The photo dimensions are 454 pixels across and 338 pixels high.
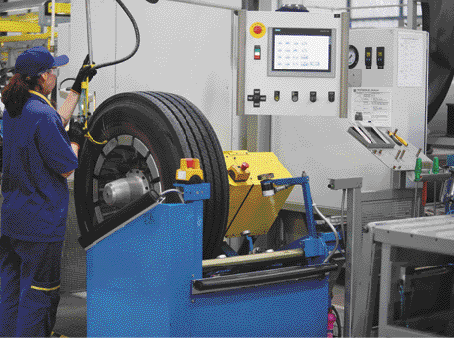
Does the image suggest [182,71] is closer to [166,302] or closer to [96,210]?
[96,210]

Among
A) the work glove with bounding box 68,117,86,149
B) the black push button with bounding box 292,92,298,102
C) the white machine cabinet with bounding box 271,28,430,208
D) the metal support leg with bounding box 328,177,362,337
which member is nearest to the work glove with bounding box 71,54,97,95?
the work glove with bounding box 68,117,86,149

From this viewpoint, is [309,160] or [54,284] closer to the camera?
[54,284]

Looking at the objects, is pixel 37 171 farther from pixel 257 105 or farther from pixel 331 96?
pixel 331 96

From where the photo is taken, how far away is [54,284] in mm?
2965

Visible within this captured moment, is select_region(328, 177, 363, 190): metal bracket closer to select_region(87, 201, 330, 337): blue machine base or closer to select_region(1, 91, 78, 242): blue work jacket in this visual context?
select_region(87, 201, 330, 337): blue machine base

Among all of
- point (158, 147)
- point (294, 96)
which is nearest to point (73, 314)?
point (158, 147)

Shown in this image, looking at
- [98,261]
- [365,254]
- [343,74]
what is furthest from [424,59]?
[98,261]

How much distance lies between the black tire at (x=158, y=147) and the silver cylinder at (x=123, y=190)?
6 cm

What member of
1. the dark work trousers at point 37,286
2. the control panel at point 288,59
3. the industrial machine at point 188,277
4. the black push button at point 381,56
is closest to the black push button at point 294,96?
the control panel at point 288,59

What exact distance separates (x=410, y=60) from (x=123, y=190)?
2475 millimetres

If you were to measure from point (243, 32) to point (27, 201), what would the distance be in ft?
6.48

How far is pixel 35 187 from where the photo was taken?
114 inches

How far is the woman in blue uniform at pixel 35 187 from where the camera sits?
113 inches

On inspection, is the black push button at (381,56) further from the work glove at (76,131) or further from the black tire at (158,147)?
the work glove at (76,131)
